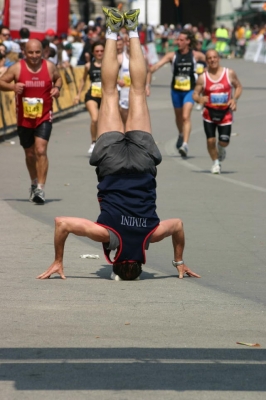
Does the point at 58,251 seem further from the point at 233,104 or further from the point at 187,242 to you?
the point at 233,104

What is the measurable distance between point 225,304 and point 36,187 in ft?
18.4

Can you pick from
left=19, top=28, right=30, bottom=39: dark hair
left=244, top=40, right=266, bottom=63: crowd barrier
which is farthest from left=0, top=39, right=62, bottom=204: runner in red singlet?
left=244, top=40, right=266, bottom=63: crowd barrier

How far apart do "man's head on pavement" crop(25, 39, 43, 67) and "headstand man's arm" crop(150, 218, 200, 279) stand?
4.75 m

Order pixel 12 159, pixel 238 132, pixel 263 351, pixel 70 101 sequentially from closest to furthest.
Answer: pixel 263 351
pixel 12 159
pixel 238 132
pixel 70 101

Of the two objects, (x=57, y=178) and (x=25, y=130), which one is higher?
(x=25, y=130)

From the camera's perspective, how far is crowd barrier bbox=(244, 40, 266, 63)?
5444 centimetres

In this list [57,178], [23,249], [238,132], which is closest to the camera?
[23,249]

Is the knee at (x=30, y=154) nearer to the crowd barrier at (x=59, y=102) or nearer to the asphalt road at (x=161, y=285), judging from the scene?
the asphalt road at (x=161, y=285)

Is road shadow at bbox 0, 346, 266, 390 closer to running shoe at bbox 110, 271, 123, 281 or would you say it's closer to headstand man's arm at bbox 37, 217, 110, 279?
headstand man's arm at bbox 37, 217, 110, 279

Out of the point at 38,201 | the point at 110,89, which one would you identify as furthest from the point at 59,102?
the point at 110,89

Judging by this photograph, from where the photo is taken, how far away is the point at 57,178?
14.7 m

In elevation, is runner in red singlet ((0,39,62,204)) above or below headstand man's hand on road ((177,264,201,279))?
above

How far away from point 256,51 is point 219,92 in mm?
42435

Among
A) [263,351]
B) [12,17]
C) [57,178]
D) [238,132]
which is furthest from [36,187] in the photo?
[12,17]
